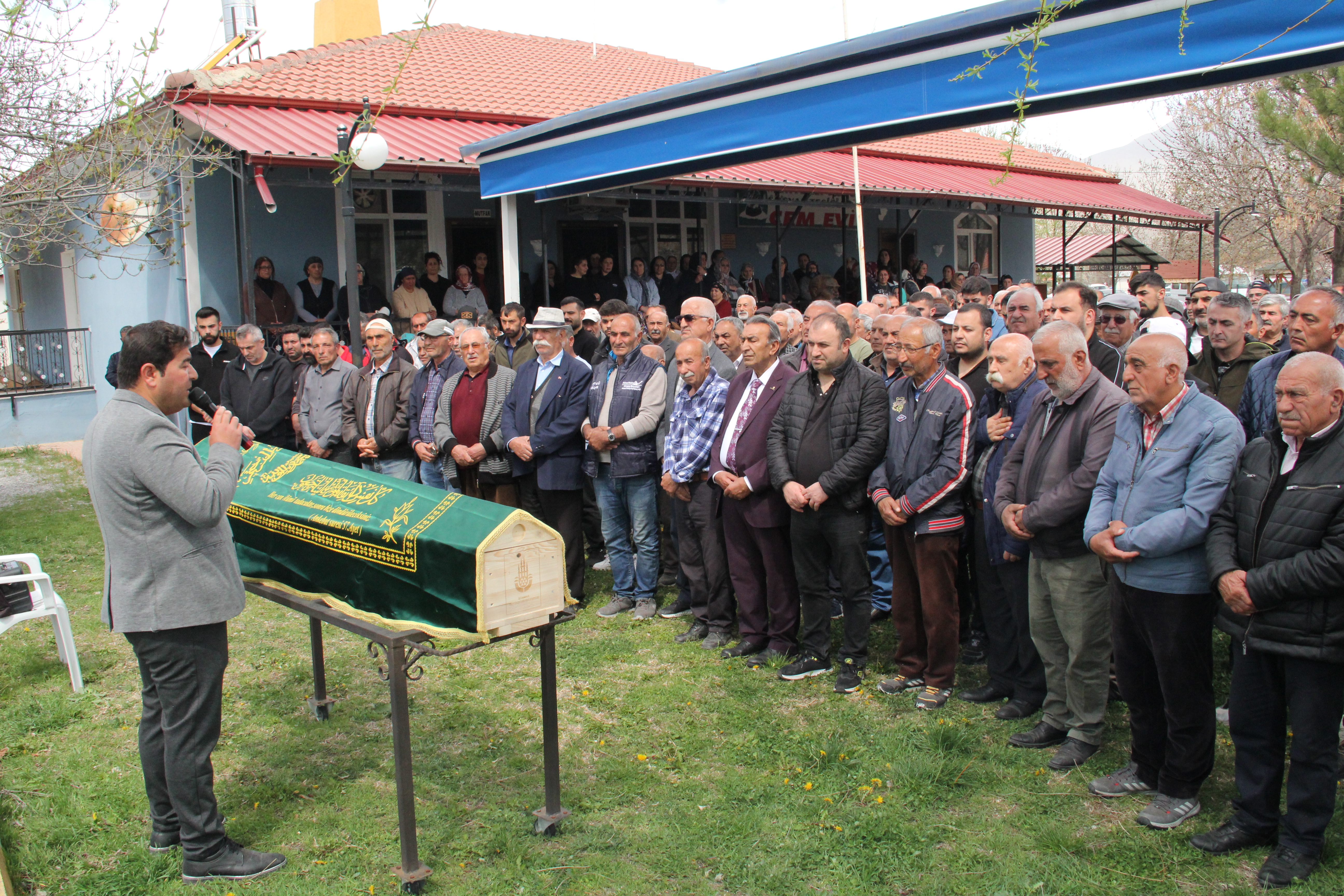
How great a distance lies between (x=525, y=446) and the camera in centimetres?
689

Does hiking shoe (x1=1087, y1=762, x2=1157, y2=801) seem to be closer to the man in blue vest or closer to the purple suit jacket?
the purple suit jacket

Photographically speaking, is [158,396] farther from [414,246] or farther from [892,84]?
[414,246]

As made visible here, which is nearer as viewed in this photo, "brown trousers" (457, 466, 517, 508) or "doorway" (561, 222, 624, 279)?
"brown trousers" (457, 466, 517, 508)

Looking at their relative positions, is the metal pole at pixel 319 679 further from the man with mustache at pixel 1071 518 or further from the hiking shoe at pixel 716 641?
the man with mustache at pixel 1071 518

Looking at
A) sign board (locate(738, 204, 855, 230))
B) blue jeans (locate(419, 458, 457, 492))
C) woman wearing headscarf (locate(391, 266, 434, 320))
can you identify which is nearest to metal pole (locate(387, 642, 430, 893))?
blue jeans (locate(419, 458, 457, 492))

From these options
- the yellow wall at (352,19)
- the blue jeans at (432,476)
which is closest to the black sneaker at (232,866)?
the blue jeans at (432,476)

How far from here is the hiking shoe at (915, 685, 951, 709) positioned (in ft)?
16.9

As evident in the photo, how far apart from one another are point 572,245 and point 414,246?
2951 mm

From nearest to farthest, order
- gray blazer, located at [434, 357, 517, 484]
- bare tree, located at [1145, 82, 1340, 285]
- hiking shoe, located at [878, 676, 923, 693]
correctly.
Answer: hiking shoe, located at [878, 676, 923, 693], gray blazer, located at [434, 357, 517, 484], bare tree, located at [1145, 82, 1340, 285]

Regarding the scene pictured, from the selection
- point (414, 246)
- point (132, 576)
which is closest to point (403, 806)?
point (132, 576)

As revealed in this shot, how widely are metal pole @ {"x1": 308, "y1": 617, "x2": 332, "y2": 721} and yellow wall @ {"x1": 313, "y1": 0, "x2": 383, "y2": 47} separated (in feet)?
51.9

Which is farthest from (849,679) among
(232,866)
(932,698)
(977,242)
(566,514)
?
(977,242)

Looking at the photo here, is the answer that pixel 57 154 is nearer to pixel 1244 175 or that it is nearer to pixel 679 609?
pixel 679 609

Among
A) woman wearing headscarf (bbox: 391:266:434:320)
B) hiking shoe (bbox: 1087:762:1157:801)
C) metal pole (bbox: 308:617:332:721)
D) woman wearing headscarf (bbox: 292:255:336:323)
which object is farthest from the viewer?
woman wearing headscarf (bbox: 391:266:434:320)
